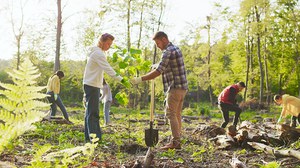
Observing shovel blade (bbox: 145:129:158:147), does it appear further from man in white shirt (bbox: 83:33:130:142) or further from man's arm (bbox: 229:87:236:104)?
man's arm (bbox: 229:87:236:104)

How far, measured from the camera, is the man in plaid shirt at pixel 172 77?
223 inches

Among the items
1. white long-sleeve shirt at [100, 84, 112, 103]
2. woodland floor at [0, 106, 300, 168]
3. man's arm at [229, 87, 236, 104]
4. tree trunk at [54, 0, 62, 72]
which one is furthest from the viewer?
tree trunk at [54, 0, 62, 72]

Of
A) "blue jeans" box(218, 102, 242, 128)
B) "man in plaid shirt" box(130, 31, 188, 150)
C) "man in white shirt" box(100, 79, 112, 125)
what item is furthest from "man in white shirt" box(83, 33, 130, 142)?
"blue jeans" box(218, 102, 242, 128)

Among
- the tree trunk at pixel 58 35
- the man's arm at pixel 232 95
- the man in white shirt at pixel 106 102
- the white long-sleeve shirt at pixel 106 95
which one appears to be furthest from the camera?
the tree trunk at pixel 58 35

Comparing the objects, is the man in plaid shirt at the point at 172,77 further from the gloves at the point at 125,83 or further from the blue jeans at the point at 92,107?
the blue jeans at the point at 92,107

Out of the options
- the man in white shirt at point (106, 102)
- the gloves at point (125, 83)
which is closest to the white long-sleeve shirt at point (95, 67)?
the gloves at point (125, 83)

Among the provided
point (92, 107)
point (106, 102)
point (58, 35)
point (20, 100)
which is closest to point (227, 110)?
point (106, 102)

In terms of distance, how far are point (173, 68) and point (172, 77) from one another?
16cm

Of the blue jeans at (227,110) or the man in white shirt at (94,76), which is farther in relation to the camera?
the blue jeans at (227,110)

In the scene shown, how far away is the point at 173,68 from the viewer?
5.75 meters

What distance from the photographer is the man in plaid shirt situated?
18.5ft

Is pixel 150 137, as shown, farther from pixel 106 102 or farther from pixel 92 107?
pixel 106 102

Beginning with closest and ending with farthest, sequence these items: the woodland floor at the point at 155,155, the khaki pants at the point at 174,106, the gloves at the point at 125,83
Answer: the woodland floor at the point at 155,155, the gloves at the point at 125,83, the khaki pants at the point at 174,106

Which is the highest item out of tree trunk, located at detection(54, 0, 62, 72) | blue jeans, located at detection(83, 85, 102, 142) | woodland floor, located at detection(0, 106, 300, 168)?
tree trunk, located at detection(54, 0, 62, 72)
